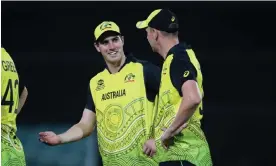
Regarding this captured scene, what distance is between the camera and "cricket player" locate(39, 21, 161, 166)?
707 cm

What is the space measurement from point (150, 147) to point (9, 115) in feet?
3.58

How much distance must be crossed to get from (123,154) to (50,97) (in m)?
3.26

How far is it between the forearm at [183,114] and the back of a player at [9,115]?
129 cm

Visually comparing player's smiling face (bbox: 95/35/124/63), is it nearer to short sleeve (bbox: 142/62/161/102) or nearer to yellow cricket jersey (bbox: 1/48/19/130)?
short sleeve (bbox: 142/62/161/102)

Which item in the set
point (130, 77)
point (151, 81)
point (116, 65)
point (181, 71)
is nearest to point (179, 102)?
point (181, 71)

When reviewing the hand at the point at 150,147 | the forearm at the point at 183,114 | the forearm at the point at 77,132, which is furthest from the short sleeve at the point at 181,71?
the forearm at the point at 77,132

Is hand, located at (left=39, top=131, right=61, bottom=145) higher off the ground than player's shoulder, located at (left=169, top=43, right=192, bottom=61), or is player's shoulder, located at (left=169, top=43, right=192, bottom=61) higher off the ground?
player's shoulder, located at (left=169, top=43, right=192, bottom=61)

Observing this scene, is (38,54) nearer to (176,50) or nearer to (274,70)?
(274,70)

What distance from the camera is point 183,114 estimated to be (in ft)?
20.3


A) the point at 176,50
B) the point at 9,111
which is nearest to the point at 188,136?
the point at 176,50

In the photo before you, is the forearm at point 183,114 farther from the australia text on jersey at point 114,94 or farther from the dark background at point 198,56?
the dark background at point 198,56

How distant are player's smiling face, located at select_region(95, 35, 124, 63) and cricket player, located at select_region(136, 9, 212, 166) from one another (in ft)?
2.44

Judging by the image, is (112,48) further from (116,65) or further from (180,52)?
(180,52)

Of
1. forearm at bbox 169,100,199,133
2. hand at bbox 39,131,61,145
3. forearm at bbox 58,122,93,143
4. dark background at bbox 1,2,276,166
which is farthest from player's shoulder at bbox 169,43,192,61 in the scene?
dark background at bbox 1,2,276,166
